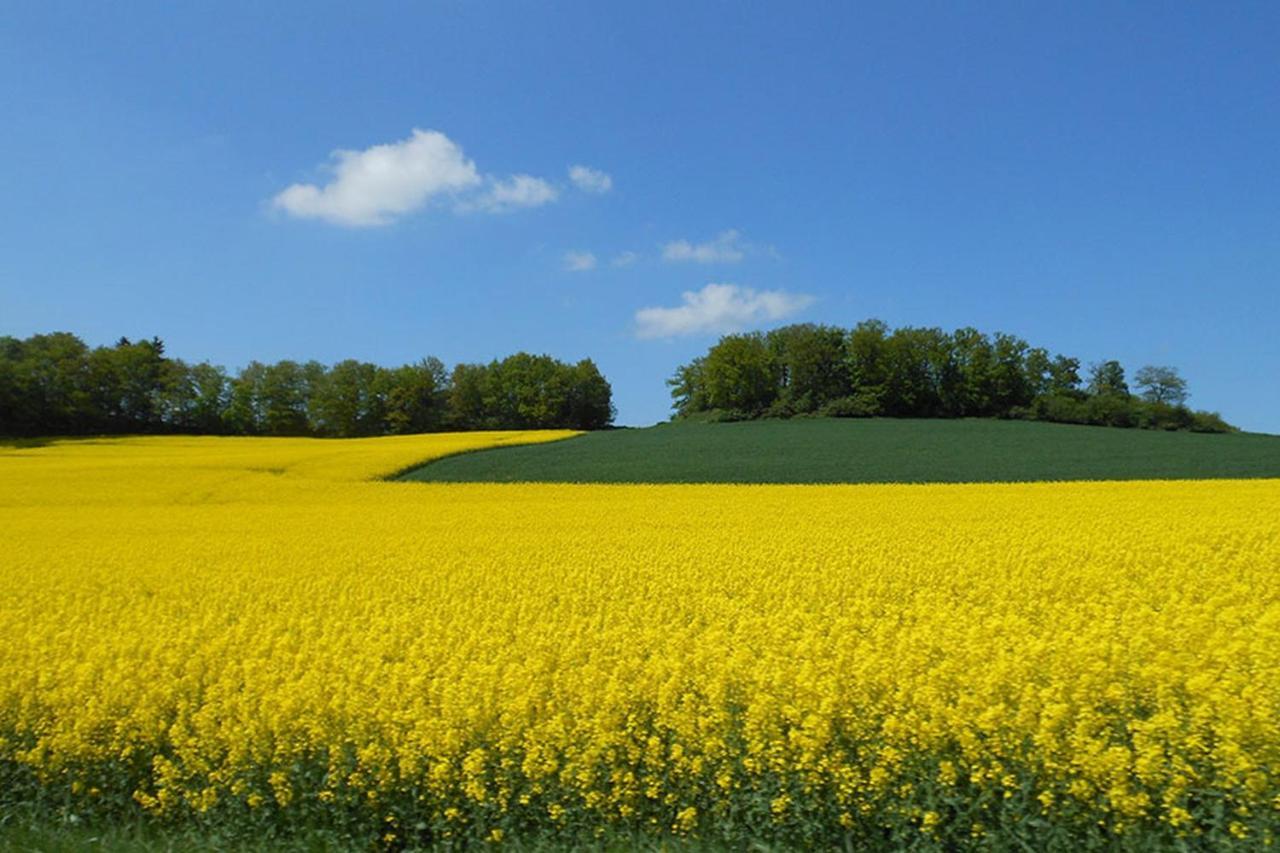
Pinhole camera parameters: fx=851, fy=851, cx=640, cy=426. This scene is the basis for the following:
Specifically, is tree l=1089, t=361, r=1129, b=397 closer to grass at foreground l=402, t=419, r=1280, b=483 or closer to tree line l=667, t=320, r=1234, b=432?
tree line l=667, t=320, r=1234, b=432

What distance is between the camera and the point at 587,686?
5504 millimetres

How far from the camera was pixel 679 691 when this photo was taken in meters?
5.48

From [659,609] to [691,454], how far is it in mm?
26998

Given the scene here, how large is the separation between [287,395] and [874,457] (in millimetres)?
49061

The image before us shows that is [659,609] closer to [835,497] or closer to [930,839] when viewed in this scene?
[930,839]

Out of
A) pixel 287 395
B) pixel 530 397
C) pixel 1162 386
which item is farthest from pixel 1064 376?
pixel 287 395

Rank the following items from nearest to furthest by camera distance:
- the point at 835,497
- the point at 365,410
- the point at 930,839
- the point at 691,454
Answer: the point at 930,839 < the point at 835,497 < the point at 691,454 < the point at 365,410

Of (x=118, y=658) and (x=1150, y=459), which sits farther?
(x=1150, y=459)

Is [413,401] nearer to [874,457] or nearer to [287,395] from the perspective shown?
[287,395]

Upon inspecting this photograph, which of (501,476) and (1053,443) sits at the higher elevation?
(1053,443)

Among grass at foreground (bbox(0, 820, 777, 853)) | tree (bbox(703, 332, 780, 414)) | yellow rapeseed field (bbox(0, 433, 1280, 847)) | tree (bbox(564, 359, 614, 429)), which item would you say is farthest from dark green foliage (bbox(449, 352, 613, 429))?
grass at foreground (bbox(0, 820, 777, 853))

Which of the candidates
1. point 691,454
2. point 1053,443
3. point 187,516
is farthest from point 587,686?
point 1053,443

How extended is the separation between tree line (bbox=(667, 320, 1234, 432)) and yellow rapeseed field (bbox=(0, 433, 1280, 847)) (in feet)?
165

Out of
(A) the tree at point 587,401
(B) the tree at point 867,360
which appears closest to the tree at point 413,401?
(A) the tree at point 587,401
